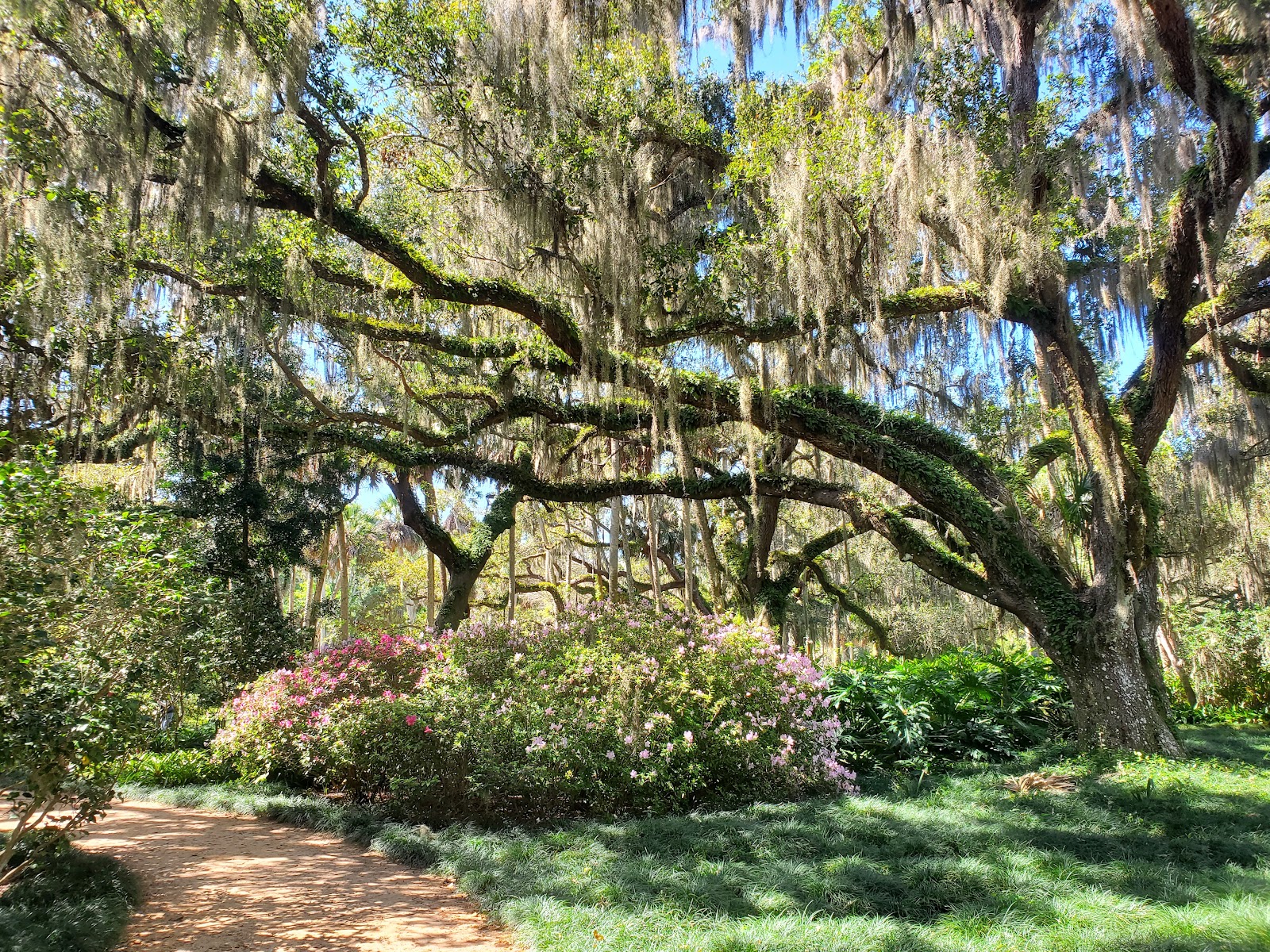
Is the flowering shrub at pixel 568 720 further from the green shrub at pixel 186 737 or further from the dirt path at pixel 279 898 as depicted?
the green shrub at pixel 186 737

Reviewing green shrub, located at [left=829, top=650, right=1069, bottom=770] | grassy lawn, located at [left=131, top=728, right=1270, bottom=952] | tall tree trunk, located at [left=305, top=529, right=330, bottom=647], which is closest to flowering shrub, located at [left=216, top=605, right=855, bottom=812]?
grassy lawn, located at [left=131, top=728, right=1270, bottom=952]

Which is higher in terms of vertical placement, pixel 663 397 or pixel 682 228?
pixel 682 228

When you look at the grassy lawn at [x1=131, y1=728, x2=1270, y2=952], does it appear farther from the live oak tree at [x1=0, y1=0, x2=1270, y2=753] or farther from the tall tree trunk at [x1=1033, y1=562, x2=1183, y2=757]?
the live oak tree at [x1=0, y1=0, x2=1270, y2=753]

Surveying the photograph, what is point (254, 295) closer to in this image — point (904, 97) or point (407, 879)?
point (407, 879)

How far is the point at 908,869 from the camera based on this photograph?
3.59 m

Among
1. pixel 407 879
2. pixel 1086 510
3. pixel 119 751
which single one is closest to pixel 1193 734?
pixel 1086 510

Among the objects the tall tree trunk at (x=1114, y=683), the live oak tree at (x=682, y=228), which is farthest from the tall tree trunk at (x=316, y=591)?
the tall tree trunk at (x=1114, y=683)

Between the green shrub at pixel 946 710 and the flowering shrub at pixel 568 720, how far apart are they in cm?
106

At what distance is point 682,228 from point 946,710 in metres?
6.09

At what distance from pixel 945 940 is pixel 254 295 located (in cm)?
761

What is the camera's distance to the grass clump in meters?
2.80

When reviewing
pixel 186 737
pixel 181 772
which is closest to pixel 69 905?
pixel 181 772

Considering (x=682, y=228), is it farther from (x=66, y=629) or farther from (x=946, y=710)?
(x=66, y=629)

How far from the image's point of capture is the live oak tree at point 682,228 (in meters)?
5.68
